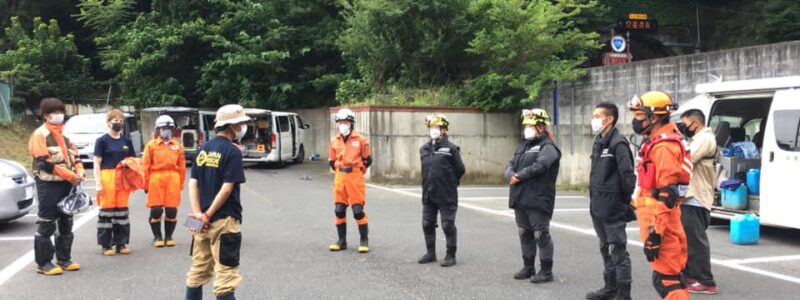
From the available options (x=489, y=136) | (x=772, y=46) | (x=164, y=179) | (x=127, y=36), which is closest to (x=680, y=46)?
(x=489, y=136)

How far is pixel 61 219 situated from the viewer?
711 cm

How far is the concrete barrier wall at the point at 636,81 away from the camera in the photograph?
12234mm

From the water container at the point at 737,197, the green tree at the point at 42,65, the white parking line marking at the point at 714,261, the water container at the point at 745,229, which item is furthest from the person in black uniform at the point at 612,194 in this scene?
the green tree at the point at 42,65

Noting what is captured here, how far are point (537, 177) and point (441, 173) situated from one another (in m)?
1.25

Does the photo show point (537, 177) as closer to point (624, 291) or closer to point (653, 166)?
point (624, 291)

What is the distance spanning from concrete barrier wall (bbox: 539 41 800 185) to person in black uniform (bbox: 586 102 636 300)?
7.85 metres

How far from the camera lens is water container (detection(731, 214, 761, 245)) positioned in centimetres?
881

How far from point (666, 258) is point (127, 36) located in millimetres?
26560

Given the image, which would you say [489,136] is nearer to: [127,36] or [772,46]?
[772,46]

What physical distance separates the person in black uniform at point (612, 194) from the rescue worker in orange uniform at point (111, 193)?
5.56 meters

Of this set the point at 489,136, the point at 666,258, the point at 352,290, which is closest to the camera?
the point at 666,258

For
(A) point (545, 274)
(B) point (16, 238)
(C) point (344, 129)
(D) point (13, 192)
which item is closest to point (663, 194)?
(A) point (545, 274)

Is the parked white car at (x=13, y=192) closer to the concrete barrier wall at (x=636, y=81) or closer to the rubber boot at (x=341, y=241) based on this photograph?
the rubber boot at (x=341, y=241)

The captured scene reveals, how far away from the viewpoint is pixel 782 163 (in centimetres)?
870
